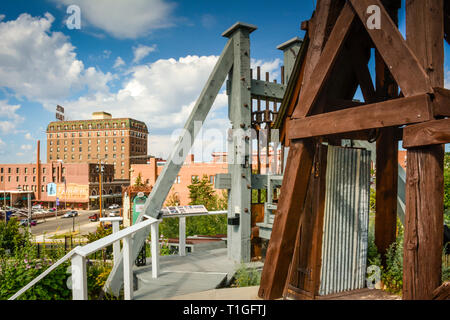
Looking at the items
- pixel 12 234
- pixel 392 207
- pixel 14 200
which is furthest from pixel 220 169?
pixel 14 200

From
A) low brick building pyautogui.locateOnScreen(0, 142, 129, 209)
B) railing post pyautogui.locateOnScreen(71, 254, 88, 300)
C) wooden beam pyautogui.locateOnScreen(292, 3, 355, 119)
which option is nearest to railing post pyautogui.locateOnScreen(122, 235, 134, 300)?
railing post pyautogui.locateOnScreen(71, 254, 88, 300)

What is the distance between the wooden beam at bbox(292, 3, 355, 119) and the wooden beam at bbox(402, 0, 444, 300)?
0.74 metres

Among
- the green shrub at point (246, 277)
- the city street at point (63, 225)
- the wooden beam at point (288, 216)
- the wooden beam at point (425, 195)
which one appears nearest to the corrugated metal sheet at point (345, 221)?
the wooden beam at point (288, 216)

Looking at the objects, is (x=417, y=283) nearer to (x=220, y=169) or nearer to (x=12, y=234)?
(x=12, y=234)

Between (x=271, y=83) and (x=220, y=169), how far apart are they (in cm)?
3537

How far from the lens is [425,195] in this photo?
280 centimetres

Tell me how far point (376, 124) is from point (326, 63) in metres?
0.96

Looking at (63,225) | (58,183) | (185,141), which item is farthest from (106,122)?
(185,141)

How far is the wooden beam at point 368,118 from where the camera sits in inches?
112

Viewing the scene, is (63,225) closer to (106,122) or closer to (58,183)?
(58,183)

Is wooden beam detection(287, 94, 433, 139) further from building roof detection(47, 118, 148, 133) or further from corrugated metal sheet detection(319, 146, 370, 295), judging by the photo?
building roof detection(47, 118, 148, 133)

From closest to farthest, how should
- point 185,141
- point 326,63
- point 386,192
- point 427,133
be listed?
point 427,133 < point 326,63 < point 386,192 < point 185,141
